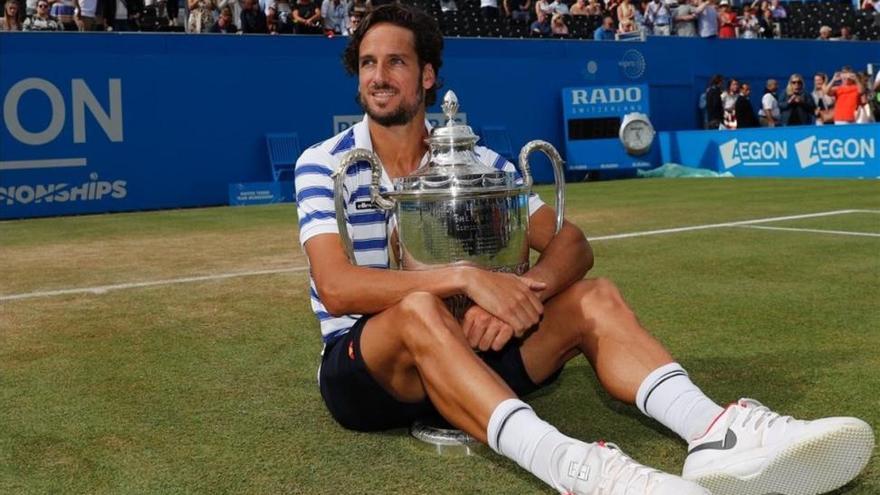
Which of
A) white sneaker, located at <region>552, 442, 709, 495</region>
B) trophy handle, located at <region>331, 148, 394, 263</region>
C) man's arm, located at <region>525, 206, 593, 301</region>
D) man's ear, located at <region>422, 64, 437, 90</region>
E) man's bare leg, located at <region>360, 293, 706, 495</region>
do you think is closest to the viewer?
white sneaker, located at <region>552, 442, 709, 495</region>

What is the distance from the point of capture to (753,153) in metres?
17.8

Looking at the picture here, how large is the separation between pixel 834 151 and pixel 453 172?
15249mm

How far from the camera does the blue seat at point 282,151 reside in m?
15.5

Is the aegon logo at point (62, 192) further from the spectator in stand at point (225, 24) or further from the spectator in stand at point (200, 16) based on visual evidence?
Answer: the spectator in stand at point (225, 24)

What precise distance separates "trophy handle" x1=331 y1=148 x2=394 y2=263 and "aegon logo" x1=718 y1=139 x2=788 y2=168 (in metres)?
15.8

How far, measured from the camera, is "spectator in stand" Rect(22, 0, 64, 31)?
14.3m

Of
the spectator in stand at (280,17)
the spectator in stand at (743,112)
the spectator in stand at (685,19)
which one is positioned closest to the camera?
the spectator in stand at (280,17)

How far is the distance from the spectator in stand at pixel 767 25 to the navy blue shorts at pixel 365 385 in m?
21.8

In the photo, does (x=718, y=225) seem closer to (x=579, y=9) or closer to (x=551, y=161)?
(x=551, y=161)

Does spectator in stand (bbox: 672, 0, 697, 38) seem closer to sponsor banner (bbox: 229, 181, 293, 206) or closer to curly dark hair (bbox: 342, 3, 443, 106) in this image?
sponsor banner (bbox: 229, 181, 293, 206)

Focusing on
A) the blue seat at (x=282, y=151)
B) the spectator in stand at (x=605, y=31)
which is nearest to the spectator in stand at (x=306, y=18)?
the blue seat at (x=282, y=151)

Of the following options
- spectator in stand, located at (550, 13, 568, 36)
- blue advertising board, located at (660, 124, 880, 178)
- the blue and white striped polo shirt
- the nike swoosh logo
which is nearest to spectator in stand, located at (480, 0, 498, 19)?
spectator in stand, located at (550, 13, 568, 36)

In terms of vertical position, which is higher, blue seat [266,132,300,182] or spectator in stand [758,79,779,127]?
spectator in stand [758,79,779,127]

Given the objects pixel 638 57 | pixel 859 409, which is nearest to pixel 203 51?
pixel 638 57
